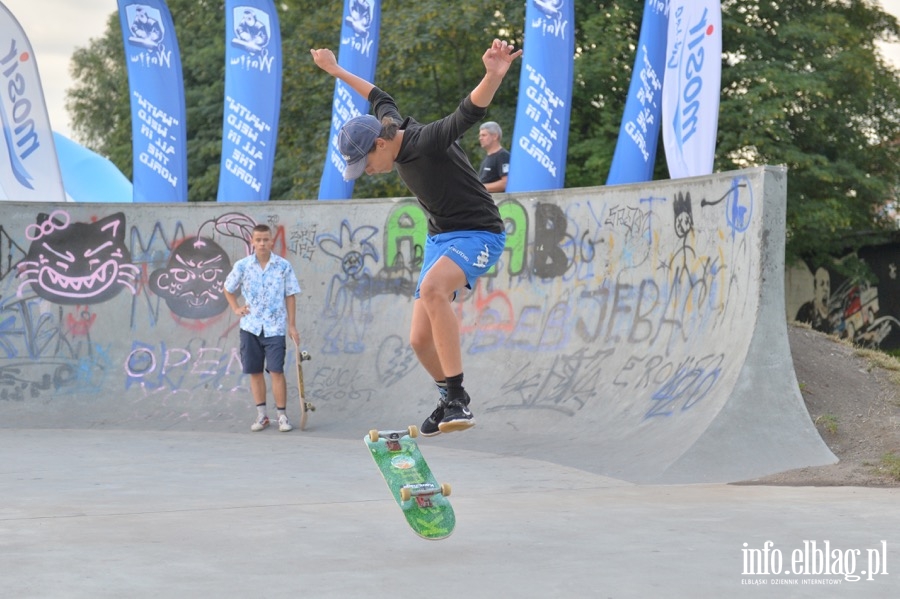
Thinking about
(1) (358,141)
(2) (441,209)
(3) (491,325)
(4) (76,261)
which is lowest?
(3) (491,325)

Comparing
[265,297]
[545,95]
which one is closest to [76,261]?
[265,297]

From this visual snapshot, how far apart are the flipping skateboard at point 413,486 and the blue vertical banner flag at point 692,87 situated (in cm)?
572

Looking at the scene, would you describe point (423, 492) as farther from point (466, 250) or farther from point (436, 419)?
point (466, 250)

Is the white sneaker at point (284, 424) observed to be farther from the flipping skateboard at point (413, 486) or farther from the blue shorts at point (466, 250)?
the blue shorts at point (466, 250)

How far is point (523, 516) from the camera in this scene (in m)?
5.94

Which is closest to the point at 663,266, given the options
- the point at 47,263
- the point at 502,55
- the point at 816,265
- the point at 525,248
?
the point at 525,248

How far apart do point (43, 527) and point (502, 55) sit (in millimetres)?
3240

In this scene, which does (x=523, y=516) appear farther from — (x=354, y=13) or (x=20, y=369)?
(x=354, y=13)

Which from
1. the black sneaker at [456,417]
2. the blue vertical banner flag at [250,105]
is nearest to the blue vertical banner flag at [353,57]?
the blue vertical banner flag at [250,105]

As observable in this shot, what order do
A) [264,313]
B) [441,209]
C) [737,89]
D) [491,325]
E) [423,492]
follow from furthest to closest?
[737,89]
[491,325]
[264,313]
[441,209]
[423,492]

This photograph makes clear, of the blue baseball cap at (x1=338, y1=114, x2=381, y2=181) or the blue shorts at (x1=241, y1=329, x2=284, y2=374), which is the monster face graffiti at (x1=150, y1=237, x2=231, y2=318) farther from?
the blue baseball cap at (x1=338, y1=114, x2=381, y2=181)

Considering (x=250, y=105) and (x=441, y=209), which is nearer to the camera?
(x=441, y=209)

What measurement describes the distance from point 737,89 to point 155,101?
13.4m

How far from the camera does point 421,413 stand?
10.4 m
